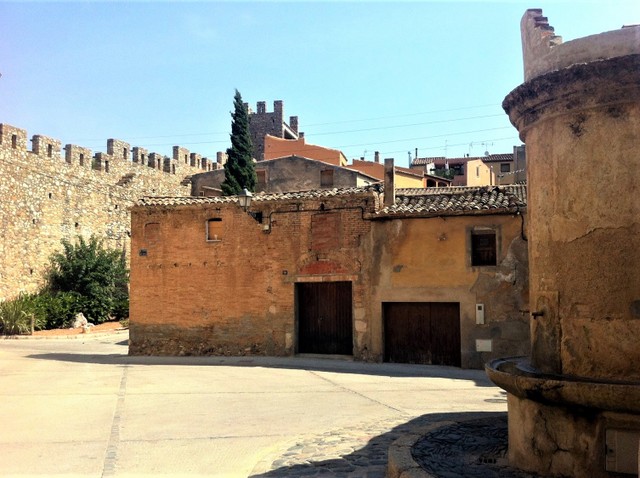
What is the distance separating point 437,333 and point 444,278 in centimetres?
152

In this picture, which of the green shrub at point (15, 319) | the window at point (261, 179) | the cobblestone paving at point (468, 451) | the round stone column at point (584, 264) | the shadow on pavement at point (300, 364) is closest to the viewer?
the round stone column at point (584, 264)

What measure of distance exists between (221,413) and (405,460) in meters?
5.02

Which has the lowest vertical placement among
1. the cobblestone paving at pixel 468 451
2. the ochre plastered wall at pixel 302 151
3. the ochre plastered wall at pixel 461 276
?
the cobblestone paving at pixel 468 451

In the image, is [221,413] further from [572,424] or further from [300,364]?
[300,364]

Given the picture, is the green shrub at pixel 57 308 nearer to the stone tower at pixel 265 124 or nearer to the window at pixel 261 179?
the window at pixel 261 179

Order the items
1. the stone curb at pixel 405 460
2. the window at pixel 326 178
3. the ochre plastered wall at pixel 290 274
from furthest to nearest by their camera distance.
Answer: the window at pixel 326 178 < the ochre plastered wall at pixel 290 274 < the stone curb at pixel 405 460

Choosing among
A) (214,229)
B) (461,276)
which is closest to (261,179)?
(214,229)

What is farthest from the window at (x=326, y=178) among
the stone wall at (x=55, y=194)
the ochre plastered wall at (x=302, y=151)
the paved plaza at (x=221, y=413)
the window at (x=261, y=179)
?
the paved plaza at (x=221, y=413)

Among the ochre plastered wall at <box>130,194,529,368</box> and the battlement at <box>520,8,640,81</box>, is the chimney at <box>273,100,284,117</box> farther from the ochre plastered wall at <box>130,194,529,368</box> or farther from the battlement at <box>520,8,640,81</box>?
the battlement at <box>520,8,640,81</box>

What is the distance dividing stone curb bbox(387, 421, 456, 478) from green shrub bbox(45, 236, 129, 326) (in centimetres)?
2774

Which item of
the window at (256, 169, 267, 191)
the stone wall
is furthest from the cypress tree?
the stone wall

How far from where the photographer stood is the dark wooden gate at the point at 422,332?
16688 mm

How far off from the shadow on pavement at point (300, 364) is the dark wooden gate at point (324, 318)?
1.68ft

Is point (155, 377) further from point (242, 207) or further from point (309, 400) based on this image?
point (242, 207)
